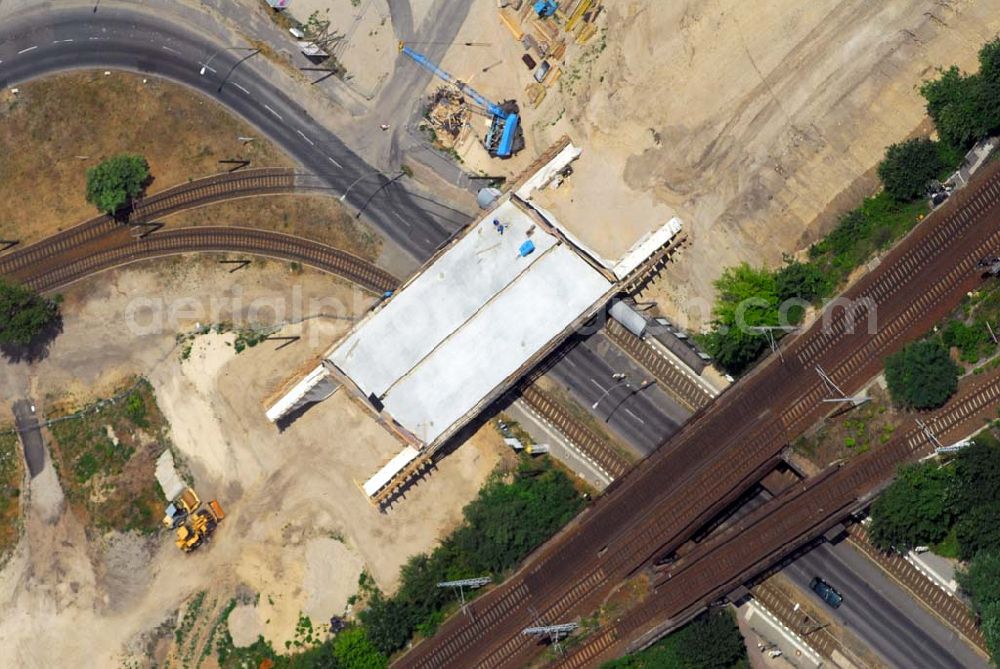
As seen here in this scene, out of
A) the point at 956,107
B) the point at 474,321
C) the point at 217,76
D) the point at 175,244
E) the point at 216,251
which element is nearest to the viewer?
the point at 956,107

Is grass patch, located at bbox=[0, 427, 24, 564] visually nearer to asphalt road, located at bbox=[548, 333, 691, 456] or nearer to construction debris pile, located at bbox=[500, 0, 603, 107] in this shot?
asphalt road, located at bbox=[548, 333, 691, 456]

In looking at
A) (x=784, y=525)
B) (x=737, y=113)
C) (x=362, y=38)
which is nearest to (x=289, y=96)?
(x=362, y=38)

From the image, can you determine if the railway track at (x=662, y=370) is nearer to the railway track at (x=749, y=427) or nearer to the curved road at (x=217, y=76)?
the railway track at (x=749, y=427)

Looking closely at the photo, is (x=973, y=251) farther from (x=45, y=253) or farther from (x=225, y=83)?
(x=45, y=253)

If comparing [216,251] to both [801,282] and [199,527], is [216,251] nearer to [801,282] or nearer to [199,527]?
[199,527]

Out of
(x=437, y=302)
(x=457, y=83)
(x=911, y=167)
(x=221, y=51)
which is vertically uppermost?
(x=221, y=51)

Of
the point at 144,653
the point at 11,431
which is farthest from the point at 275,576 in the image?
the point at 11,431
